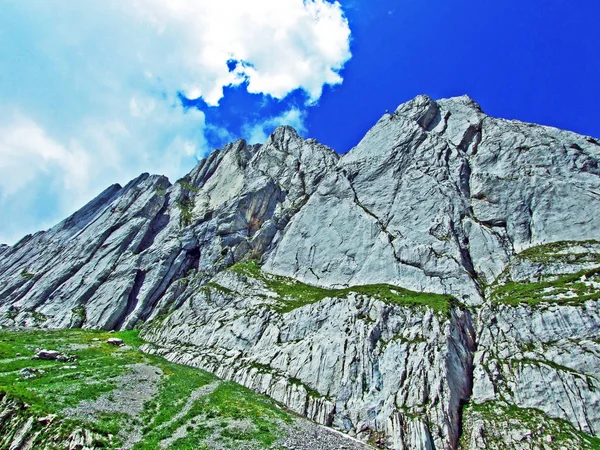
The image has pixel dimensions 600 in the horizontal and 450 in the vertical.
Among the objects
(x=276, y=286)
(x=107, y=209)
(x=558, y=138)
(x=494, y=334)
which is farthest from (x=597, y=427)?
(x=107, y=209)

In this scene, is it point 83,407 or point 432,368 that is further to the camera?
point 432,368

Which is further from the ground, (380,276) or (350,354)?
(380,276)

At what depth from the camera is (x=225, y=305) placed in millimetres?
75875

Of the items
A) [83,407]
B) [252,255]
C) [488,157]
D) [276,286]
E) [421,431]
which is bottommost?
[83,407]

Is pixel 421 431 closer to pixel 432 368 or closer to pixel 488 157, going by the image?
pixel 432 368

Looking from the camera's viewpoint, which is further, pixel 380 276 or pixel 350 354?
pixel 380 276

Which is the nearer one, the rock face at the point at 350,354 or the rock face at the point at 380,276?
the rock face at the point at 350,354

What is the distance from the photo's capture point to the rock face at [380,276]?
4341cm

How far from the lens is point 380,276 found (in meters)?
73.4

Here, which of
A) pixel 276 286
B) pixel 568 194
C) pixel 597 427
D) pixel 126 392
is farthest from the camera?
pixel 276 286

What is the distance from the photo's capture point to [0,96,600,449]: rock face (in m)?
43.4

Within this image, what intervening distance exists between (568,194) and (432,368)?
49835mm

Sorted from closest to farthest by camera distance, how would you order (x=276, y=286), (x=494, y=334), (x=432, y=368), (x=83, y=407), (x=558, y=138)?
(x=83, y=407) → (x=432, y=368) → (x=494, y=334) → (x=276, y=286) → (x=558, y=138)

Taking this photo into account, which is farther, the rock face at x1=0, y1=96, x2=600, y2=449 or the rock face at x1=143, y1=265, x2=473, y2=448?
the rock face at x1=0, y1=96, x2=600, y2=449
